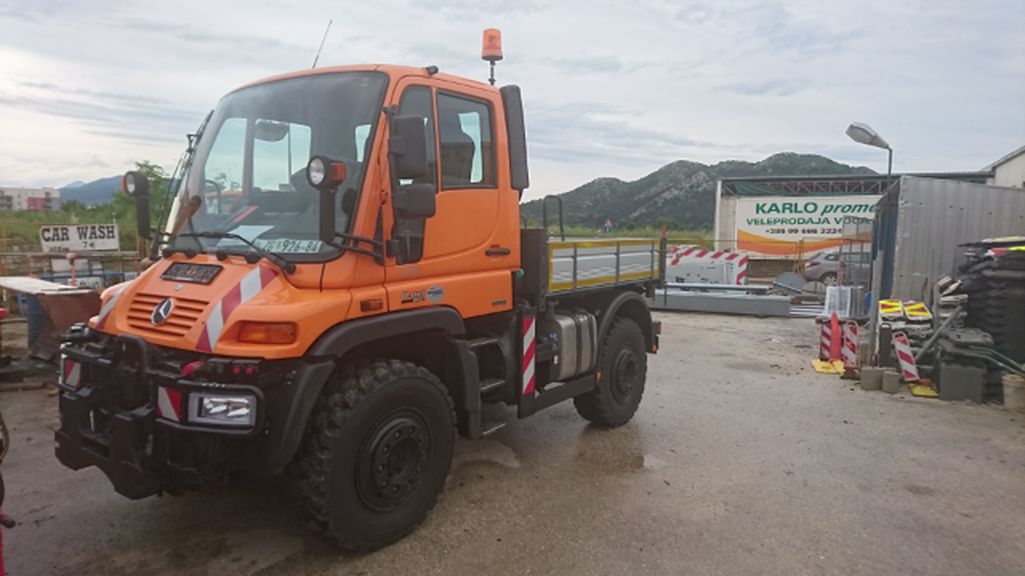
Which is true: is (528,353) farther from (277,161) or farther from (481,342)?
(277,161)

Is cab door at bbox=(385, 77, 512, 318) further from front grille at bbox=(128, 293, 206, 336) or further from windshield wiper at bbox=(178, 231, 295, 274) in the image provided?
front grille at bbox=(128, 293, 206, 336)

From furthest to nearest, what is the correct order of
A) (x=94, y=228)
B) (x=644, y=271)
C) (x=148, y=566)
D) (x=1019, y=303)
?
(x=94, y=228) → (x=1019, y=303) → (x=644, y=271) → (x=148, y=566)

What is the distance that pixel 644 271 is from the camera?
6176 mm

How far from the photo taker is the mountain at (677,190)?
226 ft

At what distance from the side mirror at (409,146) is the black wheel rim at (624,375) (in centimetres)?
306

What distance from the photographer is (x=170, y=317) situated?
3.19 m

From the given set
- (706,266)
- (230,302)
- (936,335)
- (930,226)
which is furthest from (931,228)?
(230,302)

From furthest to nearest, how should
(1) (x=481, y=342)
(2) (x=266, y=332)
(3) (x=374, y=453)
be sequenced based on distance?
(1) (x=481, y=342)
(3) (x=374, y=453)
(2) (x=266, y=332)

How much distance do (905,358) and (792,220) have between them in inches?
800

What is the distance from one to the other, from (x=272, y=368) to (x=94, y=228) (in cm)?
1161

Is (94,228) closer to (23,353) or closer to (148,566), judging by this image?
(23,353)

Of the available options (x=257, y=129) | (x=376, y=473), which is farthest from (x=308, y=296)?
(x=257, y=129)

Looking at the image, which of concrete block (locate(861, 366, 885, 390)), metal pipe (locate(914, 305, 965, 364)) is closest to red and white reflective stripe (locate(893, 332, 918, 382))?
metal pipe (locate(914, 305, 965, 364))

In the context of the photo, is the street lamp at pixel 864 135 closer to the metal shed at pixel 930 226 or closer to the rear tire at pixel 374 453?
the metal shed at pixel 930 226
